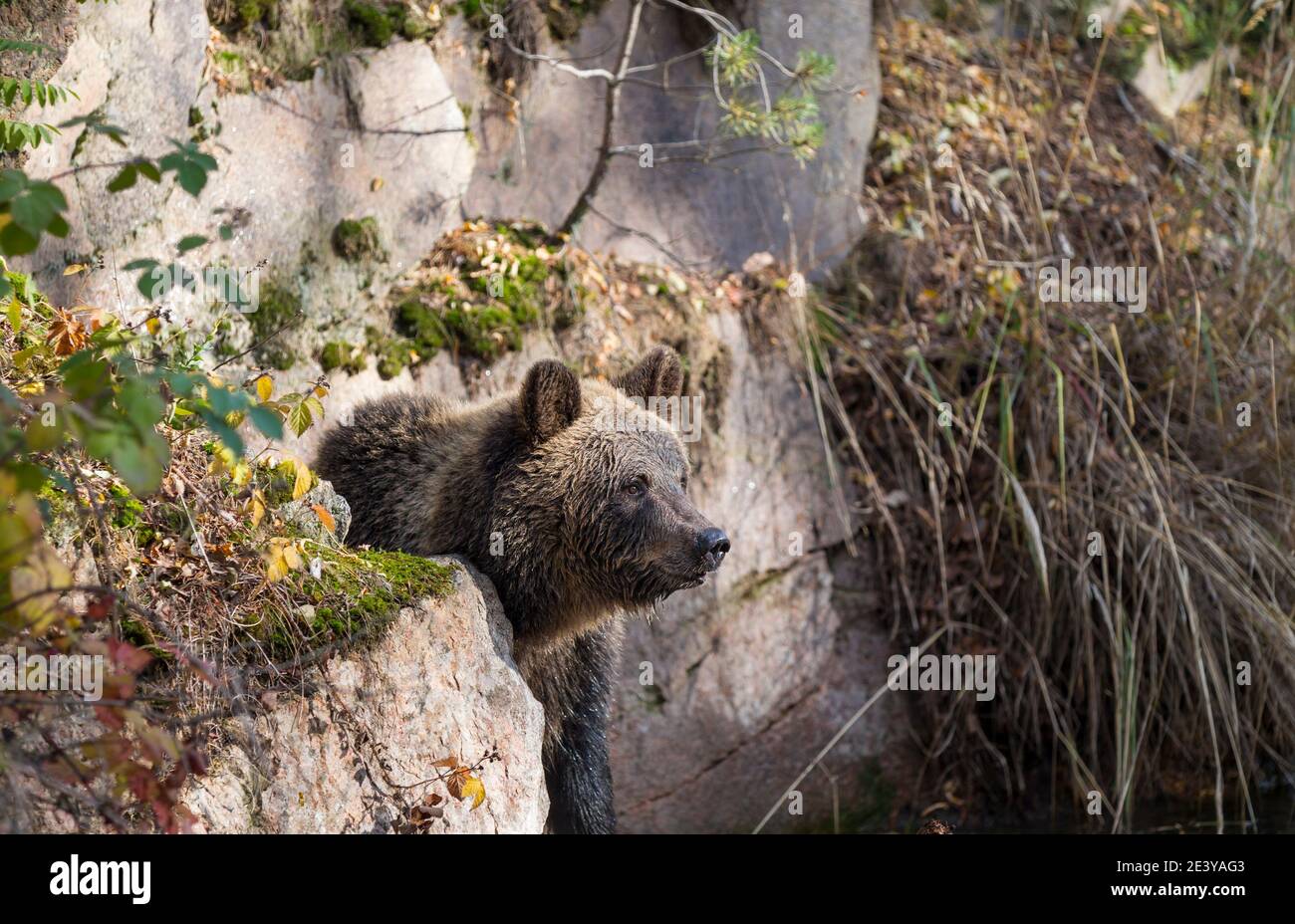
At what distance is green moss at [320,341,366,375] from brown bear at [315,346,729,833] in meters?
Result: 0.78

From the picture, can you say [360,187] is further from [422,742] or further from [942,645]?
[942,645]

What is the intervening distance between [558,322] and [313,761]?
3.72 m

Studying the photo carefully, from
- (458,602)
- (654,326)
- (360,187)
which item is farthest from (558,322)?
(458,602)

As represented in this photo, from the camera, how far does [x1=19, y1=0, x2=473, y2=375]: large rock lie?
521 centimetres

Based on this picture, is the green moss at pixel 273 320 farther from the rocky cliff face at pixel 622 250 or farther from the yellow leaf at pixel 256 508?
the yellow leaf at pixel 256 508

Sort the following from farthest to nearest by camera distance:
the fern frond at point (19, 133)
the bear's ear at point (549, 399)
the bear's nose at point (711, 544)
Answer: the bear's ear at point (549, 399) → the bear's nose at point (711, 544) → the fern frond at point (19, 133)

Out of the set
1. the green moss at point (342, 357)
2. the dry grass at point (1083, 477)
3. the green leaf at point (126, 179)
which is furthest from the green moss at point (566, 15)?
the green leaf at point (126, 179)

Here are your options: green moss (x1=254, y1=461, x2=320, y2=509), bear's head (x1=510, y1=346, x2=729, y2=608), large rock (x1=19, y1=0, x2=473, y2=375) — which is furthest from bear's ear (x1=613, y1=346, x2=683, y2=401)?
green moss (x1=254, y1=461, x2=320, y2=509)

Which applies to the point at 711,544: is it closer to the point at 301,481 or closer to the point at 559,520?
the point at 559,520

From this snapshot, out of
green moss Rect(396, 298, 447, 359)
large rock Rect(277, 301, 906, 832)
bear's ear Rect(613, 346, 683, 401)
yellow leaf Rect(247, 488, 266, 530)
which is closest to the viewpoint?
yellow leaf Rect(247, 488, 266, 530)

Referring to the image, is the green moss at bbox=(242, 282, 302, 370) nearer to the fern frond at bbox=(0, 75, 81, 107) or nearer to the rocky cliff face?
the rocky cliff face

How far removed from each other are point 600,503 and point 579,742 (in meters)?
1.11

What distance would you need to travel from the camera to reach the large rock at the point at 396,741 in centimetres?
360

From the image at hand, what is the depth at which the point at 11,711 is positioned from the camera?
2.96m
